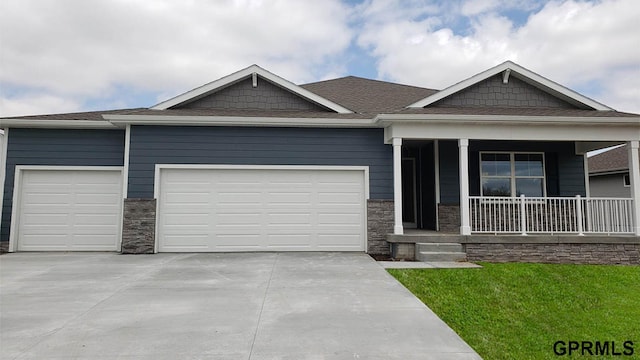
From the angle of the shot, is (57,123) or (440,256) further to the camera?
(57,123)

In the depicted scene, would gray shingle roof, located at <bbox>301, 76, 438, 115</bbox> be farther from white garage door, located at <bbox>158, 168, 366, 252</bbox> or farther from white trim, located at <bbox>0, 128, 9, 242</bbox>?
white trim, located at <bbox>0, 128, 9, 242</bbox>

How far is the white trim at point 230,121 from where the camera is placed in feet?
28.6

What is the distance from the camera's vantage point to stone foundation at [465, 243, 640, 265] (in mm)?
8102

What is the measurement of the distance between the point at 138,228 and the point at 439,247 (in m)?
7.01

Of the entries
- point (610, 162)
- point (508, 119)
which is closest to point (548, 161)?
point (508, 119)

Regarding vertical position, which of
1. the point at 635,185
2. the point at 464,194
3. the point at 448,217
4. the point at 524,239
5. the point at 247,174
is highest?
the point at 247,174

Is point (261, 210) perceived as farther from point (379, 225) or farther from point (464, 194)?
point (464, 194)

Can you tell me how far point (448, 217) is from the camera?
32.6 ft

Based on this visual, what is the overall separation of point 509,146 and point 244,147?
24.0 ft

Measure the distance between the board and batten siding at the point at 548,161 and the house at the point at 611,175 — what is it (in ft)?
32.0

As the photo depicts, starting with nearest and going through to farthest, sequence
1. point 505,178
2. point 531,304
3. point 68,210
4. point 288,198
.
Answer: point 531,304 → point 288,198 → point 68,210 → point 505,178

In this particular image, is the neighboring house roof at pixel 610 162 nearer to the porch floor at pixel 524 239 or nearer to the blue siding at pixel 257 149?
the porch floor at pixel 524 239

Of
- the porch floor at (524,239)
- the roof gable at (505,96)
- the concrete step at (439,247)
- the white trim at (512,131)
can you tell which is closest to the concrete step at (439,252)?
the concrete step at (439,247)

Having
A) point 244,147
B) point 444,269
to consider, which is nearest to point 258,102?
point 244,147
